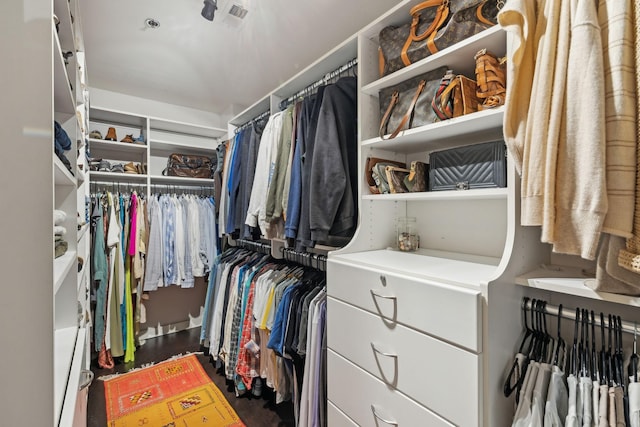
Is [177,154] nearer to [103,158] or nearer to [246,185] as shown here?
[103,158]

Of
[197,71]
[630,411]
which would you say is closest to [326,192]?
[630,411]

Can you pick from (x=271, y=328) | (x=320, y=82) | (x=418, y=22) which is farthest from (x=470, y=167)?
(x=271, y=328)

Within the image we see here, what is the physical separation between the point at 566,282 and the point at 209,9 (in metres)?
2.06

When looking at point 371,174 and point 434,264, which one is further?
point 371,174

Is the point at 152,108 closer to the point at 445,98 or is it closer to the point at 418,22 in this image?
the point at 418,22

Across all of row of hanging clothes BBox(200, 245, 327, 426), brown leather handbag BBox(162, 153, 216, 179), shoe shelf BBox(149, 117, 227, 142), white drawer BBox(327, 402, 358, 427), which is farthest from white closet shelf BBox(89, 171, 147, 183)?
white drawer BBox(327, 402, 358, 427)

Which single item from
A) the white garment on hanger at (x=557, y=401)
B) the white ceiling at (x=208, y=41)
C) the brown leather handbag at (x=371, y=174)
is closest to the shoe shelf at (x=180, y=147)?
the white ceiling at (x=208, y=41)

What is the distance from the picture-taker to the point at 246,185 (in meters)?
2.08

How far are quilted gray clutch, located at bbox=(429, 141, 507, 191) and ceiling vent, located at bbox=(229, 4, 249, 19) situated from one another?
1.44 metres

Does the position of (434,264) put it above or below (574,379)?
above

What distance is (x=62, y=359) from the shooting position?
1023 mm

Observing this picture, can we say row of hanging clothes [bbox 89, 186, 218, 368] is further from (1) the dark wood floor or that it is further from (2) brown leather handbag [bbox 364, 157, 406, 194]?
(2) brown leather handbag [bbox 364, 157, 406, 194]

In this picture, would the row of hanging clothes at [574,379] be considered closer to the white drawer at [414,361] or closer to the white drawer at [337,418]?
the white drawer at [414,361]

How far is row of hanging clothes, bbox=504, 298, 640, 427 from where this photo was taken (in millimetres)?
716
